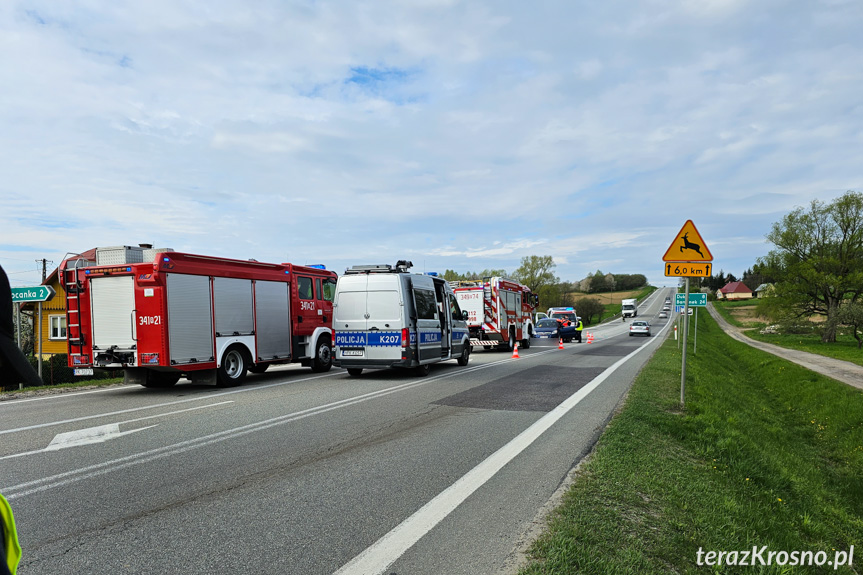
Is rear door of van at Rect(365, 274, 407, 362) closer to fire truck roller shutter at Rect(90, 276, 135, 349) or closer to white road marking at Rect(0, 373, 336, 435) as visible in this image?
white road marking at Rect(0, 373, 336, 435)

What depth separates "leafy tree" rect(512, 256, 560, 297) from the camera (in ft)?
289

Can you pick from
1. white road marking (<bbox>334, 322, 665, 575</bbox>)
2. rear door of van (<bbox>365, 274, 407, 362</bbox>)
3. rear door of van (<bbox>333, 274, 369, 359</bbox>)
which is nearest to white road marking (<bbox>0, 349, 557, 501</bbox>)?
Result: white road marking (<bbox>334, 322, 665, 575</bbox>)

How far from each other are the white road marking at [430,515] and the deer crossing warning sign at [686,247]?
12.0ft

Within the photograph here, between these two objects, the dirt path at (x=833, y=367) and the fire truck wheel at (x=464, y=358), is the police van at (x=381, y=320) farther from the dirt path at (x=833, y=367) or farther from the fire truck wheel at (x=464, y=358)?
the dirt path at (x=833, y=367)

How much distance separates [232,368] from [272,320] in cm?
177

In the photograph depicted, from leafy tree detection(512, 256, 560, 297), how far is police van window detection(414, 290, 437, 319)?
2910 inches

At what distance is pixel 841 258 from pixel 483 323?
118ft

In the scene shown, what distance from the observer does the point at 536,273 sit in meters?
88.6

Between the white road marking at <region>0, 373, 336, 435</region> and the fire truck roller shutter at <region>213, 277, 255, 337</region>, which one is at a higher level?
the fire truck roller shutter at <region>213, 277, 255, 337</region>

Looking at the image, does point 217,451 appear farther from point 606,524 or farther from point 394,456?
point 606,524

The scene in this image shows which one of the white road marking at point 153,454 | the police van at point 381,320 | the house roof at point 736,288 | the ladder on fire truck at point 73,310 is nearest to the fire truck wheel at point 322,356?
the police van at point 381,320

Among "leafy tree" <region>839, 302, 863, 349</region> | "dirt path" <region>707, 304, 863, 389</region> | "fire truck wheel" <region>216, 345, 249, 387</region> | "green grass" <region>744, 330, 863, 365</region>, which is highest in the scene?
"fire truck wheel" <region>216, 345, 249, 387</region>

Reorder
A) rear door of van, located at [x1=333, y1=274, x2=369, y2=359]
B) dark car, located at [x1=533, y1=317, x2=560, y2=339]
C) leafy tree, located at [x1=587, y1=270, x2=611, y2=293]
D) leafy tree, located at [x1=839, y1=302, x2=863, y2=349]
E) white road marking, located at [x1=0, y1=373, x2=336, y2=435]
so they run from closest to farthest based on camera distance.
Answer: white road marking, located at [x1=0, y1=373, x2=336, y2=435]
rear door of van, located at [x1=333, y1=274, x2=369, y2=359]
leafy tree, located at [x1=839, y1=302, x2=863, y2=349]
dark car, located at [x1=533, y1=317, x2=560, y2=339]
leafy tree, located at [x1=587, y1=270, x2=611, y2=293]

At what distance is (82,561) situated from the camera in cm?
352
